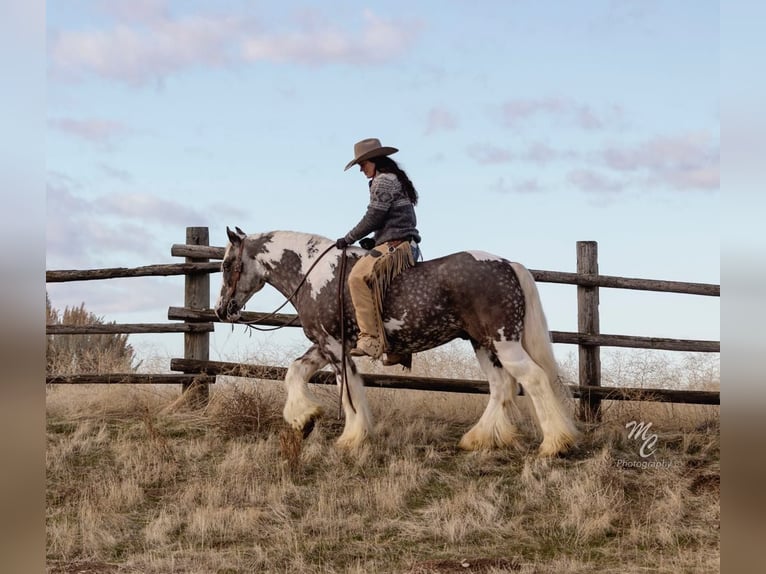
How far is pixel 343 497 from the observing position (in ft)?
20.9

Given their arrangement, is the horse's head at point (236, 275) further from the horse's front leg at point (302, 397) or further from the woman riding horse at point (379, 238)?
the woman riding horse at point (379, 238)

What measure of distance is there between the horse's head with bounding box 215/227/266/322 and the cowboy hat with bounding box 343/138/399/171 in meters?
1.54

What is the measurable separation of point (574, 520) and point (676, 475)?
5.59ft

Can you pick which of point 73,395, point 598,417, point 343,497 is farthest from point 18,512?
point 73,395

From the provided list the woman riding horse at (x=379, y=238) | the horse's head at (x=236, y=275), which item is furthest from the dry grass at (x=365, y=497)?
the woman riding horse at (x=379, y=238)

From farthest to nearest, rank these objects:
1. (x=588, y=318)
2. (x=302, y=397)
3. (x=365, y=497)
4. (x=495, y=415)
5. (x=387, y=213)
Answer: (x=588, y=318) < (x=302, y=397) < (x=495, y=415) < (x=387, y=213) < (x=365, y=497)

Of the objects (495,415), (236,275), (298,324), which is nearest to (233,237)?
(236,275)

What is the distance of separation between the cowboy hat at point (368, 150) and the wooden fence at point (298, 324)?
8.05 ft

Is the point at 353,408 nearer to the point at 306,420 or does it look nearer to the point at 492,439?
the point at 306,420

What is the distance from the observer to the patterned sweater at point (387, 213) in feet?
24.8

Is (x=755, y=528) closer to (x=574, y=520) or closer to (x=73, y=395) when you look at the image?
(x=574, y=520)

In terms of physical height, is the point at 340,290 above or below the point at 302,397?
above

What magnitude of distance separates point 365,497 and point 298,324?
3427mm

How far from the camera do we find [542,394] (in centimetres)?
730
